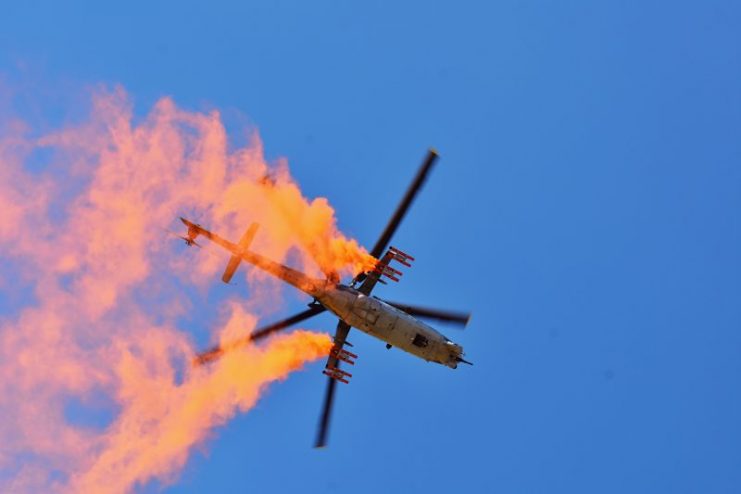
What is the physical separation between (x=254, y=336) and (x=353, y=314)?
4.96 meters

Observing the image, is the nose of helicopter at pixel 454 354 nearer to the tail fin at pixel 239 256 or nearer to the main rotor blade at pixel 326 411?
the main rotor blade at pixel 326 411

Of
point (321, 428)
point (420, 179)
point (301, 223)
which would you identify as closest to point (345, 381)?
point (321, 428)

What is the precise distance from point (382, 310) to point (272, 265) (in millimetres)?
5889

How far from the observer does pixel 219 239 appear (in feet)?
133

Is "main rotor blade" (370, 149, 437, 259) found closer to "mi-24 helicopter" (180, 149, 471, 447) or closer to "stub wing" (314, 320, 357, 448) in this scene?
"mi-24 helicopter" (180, 149, 471, 447)

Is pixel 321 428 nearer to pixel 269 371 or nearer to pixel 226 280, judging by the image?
pixel 269 371

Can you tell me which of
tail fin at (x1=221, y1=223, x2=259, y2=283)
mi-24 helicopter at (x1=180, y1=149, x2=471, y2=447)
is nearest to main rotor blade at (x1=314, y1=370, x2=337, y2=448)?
mi-24 helicopter at (x1=180, y1=149, x2=471, y2=447)

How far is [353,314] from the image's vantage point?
42.3 metres

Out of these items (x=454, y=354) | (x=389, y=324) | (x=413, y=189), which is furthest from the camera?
(x=454, y=354)

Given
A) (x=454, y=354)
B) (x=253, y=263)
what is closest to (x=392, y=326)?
(x=454, y=354)

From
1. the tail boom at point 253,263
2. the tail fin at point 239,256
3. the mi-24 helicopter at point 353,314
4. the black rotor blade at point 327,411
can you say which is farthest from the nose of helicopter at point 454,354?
the tail fin at point 239,256

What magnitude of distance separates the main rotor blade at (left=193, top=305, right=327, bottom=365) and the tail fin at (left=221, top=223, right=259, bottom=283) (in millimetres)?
2981

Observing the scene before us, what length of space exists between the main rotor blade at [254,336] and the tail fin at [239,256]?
117 inches

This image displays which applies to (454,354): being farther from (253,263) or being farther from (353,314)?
(253,263)
